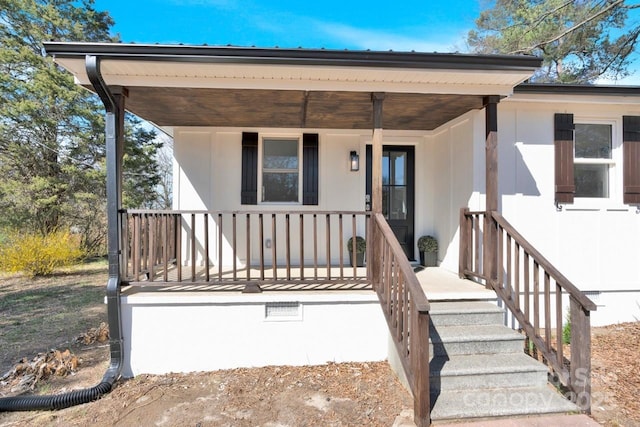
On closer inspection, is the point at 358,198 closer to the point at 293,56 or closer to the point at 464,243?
the point at 464,243

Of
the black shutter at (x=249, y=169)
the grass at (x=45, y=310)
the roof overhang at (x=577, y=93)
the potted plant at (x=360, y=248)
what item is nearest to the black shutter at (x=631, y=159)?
the roof overhang at (x=577, y=93)

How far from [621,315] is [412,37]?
995 centimetres

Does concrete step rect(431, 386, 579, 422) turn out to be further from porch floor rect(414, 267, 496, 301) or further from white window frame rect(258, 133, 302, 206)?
white window frame rect(258, 133, 302, 206)

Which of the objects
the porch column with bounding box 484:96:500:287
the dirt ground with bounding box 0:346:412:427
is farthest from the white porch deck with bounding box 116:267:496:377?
the porch column with bounding box 484:96:500:287

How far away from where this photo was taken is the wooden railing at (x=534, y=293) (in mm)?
2639

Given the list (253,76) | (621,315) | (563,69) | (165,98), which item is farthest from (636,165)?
(563,69)

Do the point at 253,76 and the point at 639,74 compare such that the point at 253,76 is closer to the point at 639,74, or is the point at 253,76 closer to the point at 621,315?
the point at 621,315

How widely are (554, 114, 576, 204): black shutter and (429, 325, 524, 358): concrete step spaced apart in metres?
2.29

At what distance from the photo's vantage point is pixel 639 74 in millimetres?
8312

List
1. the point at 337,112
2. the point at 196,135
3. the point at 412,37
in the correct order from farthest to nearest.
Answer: the point at 412,37
the point at 196,135
the point at 337,112

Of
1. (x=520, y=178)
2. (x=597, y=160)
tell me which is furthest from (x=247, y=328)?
(x=597, y=160)

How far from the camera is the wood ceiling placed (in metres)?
3.71

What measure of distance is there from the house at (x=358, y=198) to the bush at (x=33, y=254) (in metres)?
4.63

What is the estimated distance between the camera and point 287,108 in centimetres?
425
